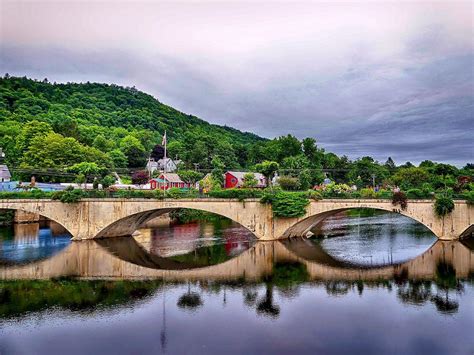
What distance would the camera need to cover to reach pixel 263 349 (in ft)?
69.3

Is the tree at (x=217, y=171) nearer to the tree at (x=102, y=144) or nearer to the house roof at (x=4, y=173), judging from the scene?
the tree at (x=102, y=144)

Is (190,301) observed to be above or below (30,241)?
below

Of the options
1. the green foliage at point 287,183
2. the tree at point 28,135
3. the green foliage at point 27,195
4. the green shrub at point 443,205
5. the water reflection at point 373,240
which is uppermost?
the tree at point 28,135

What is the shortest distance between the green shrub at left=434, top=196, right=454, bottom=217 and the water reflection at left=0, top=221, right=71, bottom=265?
41.5m

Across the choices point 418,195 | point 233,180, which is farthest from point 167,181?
point 418,195

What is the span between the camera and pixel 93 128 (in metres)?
116

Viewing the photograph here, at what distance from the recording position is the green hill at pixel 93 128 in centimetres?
8400

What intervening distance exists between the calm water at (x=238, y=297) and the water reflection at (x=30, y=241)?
15.8 inches

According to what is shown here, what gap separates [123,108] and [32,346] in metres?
135

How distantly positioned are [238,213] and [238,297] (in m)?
18.4

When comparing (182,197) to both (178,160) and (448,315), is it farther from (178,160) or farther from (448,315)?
(178,160)

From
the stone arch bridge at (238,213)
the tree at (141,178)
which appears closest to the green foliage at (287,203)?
the stone arch bridge at (238,213)

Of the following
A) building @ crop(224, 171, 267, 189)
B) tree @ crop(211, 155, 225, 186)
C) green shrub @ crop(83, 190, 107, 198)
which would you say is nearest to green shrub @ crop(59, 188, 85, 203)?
green shrub @ crop(83, 190, 107, 198)

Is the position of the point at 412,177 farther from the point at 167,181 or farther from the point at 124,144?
the point at 124,144
